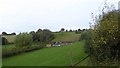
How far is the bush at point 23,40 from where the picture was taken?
81.9 m

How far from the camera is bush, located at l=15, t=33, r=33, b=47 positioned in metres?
81.9

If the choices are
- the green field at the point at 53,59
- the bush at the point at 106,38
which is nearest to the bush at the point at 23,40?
the green field at the point at 53,59

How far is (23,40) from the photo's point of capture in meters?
85.2


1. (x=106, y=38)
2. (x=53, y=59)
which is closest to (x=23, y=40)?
(x=53, y=59)

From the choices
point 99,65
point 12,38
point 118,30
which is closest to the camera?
point 118,30

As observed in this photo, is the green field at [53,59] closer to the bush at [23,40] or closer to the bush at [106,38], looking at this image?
the bush at [106,38]

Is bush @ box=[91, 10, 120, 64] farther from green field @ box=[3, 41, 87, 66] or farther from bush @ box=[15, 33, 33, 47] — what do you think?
bush @ box=[15, 33, 33, 47]

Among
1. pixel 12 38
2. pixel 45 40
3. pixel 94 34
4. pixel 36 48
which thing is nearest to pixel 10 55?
pixel 36 48

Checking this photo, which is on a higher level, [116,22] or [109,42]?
[116,22]

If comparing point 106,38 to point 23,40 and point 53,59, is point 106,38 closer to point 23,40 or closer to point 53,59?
point 53,59

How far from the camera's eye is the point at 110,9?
49.4 feet

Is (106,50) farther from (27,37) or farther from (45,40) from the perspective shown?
(45,40)

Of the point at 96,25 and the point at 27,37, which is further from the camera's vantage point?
the point at 27,37

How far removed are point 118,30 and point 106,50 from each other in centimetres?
121
